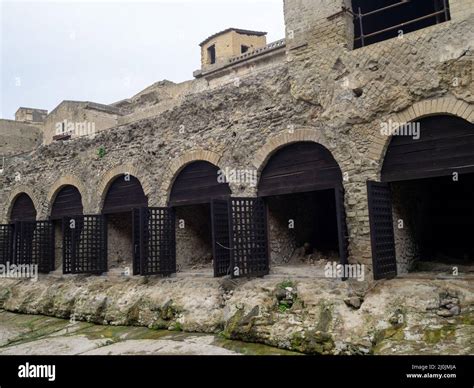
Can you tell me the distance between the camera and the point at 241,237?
798cm

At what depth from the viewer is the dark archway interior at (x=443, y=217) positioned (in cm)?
809

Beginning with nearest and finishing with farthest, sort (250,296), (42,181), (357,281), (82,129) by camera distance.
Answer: (357,281)
(250,296)
(42,181)
(82,129)

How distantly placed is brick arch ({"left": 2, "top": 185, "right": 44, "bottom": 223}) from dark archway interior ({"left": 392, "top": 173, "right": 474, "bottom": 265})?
447 inches

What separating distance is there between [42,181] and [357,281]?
36.4 ft

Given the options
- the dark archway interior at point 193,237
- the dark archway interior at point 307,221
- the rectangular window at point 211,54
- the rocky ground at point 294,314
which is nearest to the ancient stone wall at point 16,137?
the rectangular window at point 211,54

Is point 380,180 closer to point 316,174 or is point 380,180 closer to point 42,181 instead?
point 316,174

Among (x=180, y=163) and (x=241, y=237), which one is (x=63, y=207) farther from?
(x=241, y=237)

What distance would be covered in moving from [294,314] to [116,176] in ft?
22.4

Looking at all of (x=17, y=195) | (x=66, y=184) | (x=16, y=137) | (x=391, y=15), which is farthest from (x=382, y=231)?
(x=16, y=137)

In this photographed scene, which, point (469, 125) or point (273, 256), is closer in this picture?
point (469, 125)

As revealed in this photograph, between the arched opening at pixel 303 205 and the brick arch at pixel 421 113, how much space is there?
0.81 m

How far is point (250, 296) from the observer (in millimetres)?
7301

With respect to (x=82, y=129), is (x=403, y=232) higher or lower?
lower

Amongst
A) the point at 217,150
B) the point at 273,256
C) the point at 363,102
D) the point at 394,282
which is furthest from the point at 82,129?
the point at 394,282
